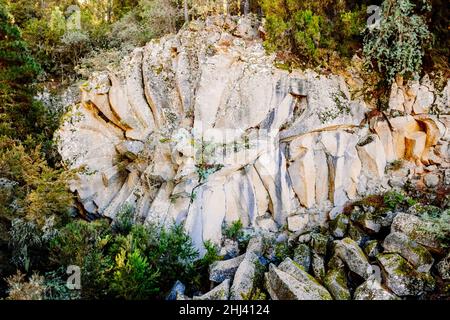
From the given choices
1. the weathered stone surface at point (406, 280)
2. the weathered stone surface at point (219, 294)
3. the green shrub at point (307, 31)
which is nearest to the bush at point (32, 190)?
the weathered stone surface at point (219, 294)

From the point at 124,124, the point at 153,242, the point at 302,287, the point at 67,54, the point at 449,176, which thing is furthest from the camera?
the point at 67,54

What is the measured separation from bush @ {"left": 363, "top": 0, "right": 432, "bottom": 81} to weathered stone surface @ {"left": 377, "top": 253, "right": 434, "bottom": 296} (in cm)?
746

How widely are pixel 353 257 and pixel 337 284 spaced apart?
1163 millimetres

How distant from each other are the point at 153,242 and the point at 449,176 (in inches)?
472

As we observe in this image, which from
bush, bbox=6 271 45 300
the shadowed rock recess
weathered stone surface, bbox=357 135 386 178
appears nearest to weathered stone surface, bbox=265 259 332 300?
the shadowed rock recess

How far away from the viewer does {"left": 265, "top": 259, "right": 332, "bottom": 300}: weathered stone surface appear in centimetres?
846

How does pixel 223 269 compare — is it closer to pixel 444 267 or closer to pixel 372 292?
pixel 372 292

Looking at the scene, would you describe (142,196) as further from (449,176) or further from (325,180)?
(449,176)

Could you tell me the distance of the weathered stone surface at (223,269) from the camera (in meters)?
10.3

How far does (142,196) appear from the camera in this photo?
Answer: 1363 cm

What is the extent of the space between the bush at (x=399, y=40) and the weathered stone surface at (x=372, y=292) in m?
8.21

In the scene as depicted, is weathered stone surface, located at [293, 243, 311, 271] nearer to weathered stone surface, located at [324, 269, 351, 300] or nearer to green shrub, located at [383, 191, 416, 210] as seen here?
weathered stone surface, located at [324, 269, 351, 300]

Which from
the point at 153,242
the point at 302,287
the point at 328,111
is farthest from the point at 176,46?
the point at 302,287

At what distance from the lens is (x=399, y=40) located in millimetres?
12336
